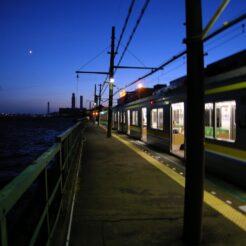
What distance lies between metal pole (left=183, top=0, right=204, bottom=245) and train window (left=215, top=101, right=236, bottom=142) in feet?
13.4

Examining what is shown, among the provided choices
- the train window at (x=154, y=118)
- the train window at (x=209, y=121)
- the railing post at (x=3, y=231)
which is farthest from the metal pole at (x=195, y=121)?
the train window at (x=154, y=118)

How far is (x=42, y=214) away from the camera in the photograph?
10.6ft

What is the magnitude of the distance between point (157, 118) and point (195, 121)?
1172 cm

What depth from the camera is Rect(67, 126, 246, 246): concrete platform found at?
14.9ft

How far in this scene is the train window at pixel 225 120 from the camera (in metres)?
8.10

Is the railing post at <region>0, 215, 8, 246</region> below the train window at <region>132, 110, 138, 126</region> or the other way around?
below

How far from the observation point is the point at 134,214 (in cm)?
561

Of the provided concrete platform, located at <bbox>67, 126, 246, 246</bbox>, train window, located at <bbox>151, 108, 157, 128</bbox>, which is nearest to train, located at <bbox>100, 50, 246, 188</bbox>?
concrete platform, located at <bbox>67, 126, 246, 246</bbox>

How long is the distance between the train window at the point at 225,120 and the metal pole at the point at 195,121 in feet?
13.4

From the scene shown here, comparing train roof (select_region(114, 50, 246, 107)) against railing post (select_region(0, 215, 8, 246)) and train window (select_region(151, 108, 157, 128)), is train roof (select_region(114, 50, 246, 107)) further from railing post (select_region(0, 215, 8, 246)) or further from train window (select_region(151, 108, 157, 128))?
train window (select_region(151, 108, 157, 128))

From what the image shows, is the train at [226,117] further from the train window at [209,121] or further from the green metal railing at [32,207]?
the green metal railing at [32,207]

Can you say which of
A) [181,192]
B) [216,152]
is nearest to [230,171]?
[216,152]

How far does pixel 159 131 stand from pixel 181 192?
8.46 m

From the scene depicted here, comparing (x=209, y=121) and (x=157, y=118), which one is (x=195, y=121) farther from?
(x=157, y=118)
